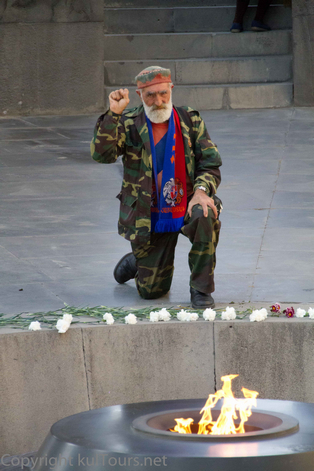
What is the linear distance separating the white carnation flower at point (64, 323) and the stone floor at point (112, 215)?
0.40 meters

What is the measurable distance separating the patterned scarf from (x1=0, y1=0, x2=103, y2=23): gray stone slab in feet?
23.6

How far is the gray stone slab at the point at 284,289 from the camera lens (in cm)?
456

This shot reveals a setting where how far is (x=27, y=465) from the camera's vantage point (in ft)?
12.3

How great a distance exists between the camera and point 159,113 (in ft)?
14.8

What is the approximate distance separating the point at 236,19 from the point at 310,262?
757 centimetres

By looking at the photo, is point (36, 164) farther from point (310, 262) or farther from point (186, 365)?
point (186, 365)

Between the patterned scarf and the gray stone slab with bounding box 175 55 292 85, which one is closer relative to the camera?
the patterned scarf

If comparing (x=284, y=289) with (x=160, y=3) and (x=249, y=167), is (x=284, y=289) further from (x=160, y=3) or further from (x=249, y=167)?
(x=160, y=3)

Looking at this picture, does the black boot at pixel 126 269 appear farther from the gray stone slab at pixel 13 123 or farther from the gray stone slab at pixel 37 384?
the gray stone slab at pixel 13 123

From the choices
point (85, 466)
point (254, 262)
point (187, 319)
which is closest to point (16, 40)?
point (254, 262)

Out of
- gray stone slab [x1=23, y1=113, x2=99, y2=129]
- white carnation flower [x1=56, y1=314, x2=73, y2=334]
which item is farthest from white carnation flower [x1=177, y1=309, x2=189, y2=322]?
gray stone slab [x1=23, y1=113, x2=99, y2=129]

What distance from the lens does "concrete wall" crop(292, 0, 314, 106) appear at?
445 inches

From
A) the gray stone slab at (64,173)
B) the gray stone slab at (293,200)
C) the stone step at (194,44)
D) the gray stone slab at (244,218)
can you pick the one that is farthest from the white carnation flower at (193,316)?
the stone step at (194,44)

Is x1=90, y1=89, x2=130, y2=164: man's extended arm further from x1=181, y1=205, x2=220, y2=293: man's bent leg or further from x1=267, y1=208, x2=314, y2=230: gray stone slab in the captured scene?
x1=267, y1=208, x2=314, y2=230: gray stone slab
